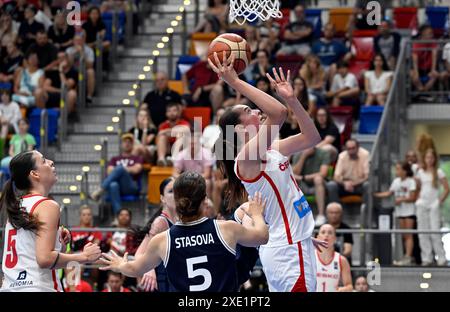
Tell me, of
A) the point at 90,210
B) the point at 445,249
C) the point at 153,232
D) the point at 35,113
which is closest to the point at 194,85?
the point at 35,113

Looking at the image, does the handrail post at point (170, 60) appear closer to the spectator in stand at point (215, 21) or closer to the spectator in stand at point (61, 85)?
the spectator in stand at point (215, 21)

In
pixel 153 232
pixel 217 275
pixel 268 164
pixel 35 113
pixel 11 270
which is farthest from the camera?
pixel 35 113

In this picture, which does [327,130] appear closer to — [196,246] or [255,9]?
[255,9]

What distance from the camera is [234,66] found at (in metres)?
11.3

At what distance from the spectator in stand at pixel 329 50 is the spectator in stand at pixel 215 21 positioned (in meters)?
1.83

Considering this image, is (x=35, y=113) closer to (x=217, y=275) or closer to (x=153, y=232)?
(x=153, y=232)

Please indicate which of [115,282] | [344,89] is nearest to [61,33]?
[344,89]

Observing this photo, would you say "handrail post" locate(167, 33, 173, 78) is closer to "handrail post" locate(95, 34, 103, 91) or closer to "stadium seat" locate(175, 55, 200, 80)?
"stadium seat" locate(175, 55, 200, 80)

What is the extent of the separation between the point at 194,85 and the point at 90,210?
A: 13.2 ft

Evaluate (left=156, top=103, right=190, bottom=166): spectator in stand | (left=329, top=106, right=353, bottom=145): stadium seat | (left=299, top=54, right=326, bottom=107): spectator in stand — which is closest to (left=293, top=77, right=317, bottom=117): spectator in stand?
(left=329, top=106, right=353, bottom=145): stadium seat

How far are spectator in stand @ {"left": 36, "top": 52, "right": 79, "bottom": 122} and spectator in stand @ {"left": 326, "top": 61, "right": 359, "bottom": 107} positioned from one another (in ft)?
13.9

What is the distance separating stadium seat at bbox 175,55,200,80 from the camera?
22.1 metres

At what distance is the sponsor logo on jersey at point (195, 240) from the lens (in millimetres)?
9039
